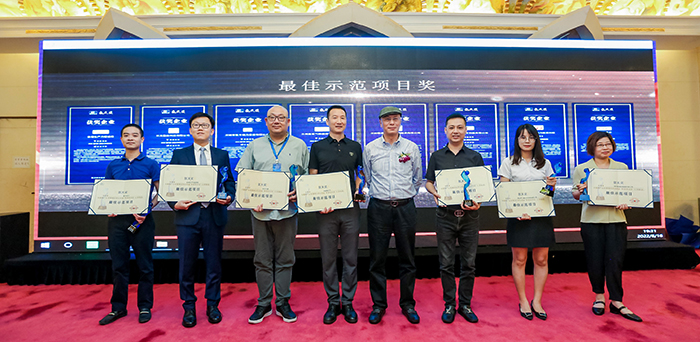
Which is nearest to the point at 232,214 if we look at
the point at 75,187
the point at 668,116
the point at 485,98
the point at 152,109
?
the point at 152,109

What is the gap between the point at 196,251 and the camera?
248 cm

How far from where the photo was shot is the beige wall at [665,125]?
4.71m

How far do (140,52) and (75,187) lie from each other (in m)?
1.92

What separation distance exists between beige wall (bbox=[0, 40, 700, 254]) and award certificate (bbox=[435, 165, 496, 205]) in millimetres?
5023

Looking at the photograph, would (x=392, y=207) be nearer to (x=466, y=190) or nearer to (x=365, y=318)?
(x=466, y=190)

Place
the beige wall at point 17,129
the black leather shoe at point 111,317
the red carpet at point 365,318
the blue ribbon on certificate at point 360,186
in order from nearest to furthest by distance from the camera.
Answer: the red carpet at point 365,318, the blue ribbon on certificate at point 360,186, the black leather shoe at point 111,317, the beige wall at point 17,129

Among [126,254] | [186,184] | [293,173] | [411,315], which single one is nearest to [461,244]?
[411,315]

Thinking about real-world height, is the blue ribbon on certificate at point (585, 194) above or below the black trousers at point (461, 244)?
above

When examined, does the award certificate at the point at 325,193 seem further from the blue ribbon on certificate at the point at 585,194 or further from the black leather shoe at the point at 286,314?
the blue ribbon on certificate at the point at 585,194

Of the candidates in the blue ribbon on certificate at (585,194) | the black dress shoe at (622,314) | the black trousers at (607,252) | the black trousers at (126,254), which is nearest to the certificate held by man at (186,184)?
the black trousers at (126,254)

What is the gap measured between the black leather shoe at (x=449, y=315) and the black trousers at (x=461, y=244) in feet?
0.10

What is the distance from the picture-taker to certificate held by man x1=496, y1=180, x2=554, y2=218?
2.34 meters

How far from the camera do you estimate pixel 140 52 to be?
3854 mm

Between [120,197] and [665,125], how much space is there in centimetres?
776
